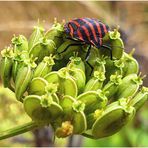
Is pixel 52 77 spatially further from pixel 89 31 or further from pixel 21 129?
pixel 89 31

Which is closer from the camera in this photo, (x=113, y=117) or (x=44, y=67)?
(x=113, y=117)

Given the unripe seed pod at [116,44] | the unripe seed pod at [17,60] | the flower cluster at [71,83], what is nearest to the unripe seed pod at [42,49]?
the flower cluster at [71,83]

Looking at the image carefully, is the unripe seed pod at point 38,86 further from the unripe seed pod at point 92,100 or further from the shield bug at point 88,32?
the shield bug at point 88,32

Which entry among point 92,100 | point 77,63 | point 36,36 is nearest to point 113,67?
point 77,63

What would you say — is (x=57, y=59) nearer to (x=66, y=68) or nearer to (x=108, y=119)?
(x=66, y=68)

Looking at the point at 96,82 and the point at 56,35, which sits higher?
the point at 56,35
